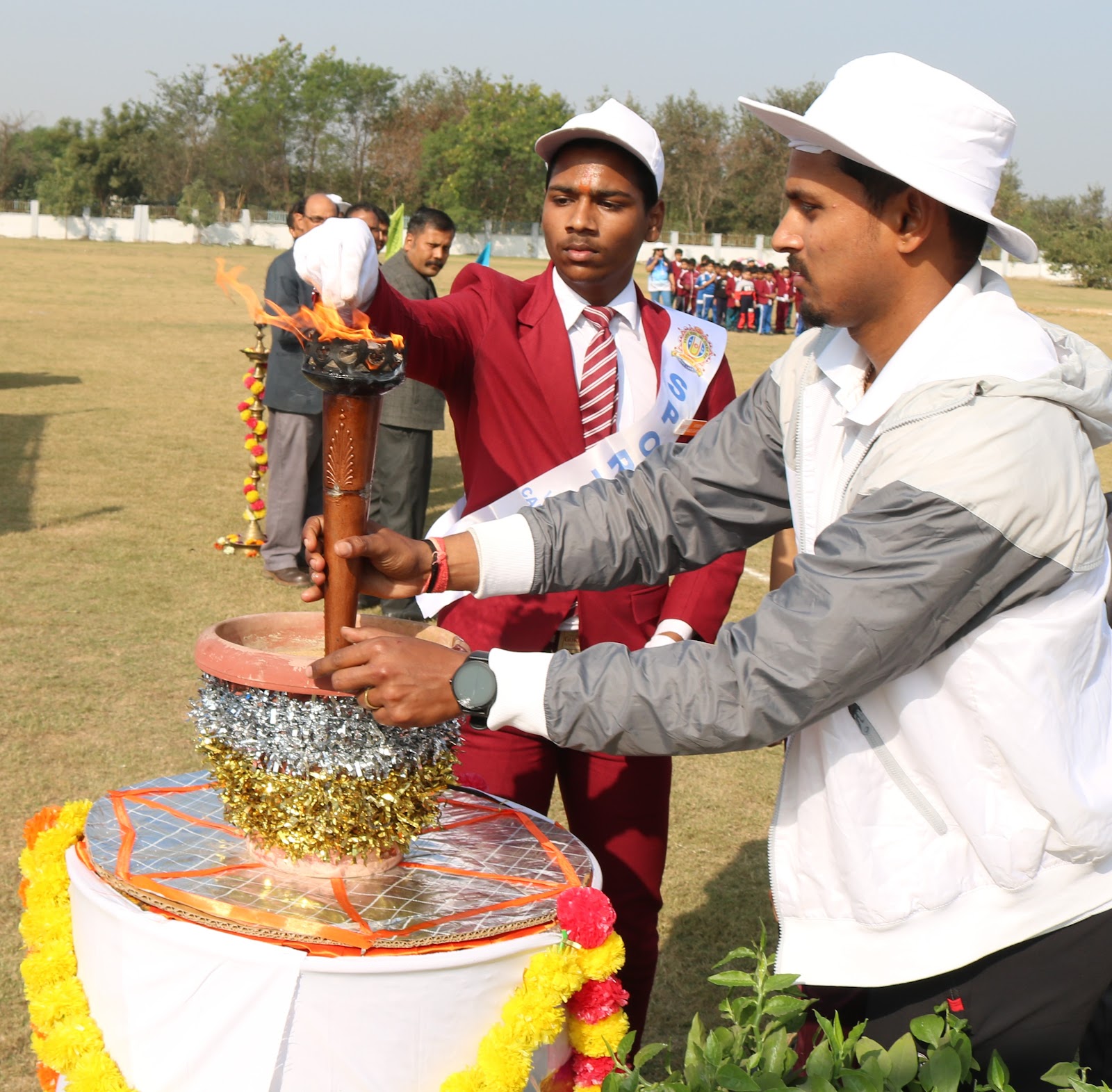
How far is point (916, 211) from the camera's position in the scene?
2047mm

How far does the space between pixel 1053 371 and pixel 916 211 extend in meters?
0.34

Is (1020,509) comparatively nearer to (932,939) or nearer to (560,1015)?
(932,939)

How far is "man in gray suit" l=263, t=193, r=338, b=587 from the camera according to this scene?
27.2ft

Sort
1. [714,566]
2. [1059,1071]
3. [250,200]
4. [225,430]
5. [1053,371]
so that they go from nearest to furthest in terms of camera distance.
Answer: [1059,1071] → [1053,371] → [714,566] → [225,430] → [250,200]

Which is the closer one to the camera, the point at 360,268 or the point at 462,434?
the point at 360,268

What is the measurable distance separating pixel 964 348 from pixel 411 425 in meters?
6.17

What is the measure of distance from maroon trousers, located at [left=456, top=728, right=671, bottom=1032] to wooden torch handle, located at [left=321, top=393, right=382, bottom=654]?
0.89 metres

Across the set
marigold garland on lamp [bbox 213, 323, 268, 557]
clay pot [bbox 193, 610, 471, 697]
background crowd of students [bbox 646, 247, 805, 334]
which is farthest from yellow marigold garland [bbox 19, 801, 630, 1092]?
background crowd of students [bbox 646, 247, 805, 334]

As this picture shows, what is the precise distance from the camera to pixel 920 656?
1.92 meters

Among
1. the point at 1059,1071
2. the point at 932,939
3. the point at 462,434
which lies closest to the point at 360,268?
the point at 462,434

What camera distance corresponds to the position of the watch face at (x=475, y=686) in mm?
2012

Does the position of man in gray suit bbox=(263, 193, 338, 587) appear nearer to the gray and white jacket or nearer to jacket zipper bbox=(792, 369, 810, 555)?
jacket zipper bbox=(792, 369, 810, 555)

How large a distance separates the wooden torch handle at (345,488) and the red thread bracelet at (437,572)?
22 centimetres

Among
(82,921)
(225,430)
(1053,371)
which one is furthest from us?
(225,430)
